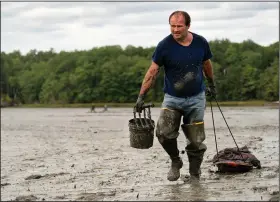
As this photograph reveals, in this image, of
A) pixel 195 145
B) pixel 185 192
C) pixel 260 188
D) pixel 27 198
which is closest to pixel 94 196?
pixel 27 198

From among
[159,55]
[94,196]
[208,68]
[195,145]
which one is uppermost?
[159,55]

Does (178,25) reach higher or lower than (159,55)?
higher

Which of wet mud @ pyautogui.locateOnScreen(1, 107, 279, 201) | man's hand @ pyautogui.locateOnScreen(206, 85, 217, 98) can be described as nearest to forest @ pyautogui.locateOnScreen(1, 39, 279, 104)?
wet mud @ pyautogui.locateOnScreen(1, 107, 279, 201)

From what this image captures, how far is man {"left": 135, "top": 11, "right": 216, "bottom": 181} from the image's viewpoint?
302 inches

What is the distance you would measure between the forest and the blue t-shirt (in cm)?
10320

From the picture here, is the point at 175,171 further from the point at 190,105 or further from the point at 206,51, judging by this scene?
the point at 206,51

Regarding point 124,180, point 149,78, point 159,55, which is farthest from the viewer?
point 124,180

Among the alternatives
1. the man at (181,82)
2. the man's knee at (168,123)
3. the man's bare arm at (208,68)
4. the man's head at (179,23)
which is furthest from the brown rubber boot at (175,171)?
the man's head at (179,23)

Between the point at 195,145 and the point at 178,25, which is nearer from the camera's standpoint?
the point at 178,25

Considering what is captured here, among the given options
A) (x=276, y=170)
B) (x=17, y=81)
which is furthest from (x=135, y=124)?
(x=17, y=81)

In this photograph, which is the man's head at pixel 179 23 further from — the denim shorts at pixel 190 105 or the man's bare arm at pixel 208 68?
the denim shorts at pixel 190 105

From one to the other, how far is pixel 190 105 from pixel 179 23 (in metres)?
1.28

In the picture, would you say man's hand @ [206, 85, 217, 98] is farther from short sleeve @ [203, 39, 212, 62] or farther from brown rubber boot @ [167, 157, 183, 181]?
brown rubber boot @ [167, 157, 183, 181]

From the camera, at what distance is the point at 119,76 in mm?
138250
